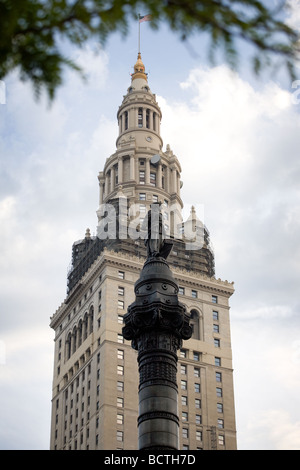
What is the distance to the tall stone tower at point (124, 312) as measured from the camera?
10175 centimetres

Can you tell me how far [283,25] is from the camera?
7.69 meters

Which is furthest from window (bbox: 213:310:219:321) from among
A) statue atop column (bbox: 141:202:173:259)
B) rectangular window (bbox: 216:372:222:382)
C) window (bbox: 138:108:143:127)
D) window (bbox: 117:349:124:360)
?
statue atop column (bbox: 141:202:173:259)

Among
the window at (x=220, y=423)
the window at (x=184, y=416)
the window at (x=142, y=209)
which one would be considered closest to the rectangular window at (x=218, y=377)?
the window at (x=220, y=423)

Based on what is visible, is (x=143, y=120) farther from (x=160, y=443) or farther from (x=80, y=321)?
(x=160, y=443)

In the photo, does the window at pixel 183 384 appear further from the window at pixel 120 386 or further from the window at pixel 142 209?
the window at pixel 142 209

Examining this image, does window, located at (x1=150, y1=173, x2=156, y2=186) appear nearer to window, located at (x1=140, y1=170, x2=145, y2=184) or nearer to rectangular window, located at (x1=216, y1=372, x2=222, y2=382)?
window, located at (x1=140, y1=170, x2=145, y2=184)

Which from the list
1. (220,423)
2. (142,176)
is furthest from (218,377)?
(142,176)
